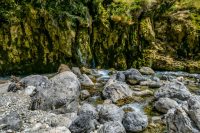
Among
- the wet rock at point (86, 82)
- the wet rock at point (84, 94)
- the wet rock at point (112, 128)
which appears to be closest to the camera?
the wet rock at point (112, 128)

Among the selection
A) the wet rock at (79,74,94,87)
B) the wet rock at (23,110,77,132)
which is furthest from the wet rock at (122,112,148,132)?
the wet rock at (79,74,94,87)

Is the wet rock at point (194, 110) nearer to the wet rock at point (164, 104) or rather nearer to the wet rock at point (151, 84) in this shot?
the wet rock at point (164, 104)

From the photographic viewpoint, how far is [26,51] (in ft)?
67.2

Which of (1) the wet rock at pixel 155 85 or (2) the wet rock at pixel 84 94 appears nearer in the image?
(2) the wet rock at pixel 84 94

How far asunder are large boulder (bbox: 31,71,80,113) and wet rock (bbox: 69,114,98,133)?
1869 millimetres

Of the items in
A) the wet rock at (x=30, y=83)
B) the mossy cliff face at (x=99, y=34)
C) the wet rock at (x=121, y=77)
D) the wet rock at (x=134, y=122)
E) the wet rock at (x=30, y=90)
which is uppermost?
the mossy cliff face at (x=99, y=34)

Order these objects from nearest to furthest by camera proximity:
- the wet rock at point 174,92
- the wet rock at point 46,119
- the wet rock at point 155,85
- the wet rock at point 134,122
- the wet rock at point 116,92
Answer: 1. the wet rock at point 134,122
2. the wet rock at point 46,119
3. the wet rock at point 174,92
4. the wet rock at point 116,92
5. the wet rock at point 155,85

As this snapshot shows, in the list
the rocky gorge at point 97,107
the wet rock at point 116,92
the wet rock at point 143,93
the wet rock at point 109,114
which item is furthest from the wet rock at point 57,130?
the wet rock at point 143,93

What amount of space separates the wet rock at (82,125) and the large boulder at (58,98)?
1869 millimetres

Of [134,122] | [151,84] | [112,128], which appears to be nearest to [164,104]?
[134,122]

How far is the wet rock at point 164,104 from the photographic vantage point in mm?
12104

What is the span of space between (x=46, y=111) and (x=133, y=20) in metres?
11.3

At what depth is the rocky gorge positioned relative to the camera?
397 inches

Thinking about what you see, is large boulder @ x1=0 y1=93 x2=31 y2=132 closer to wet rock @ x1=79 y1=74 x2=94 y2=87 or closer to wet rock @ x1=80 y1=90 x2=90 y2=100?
wet rock @ x1=80 y1=90 x2=90 y2=100
